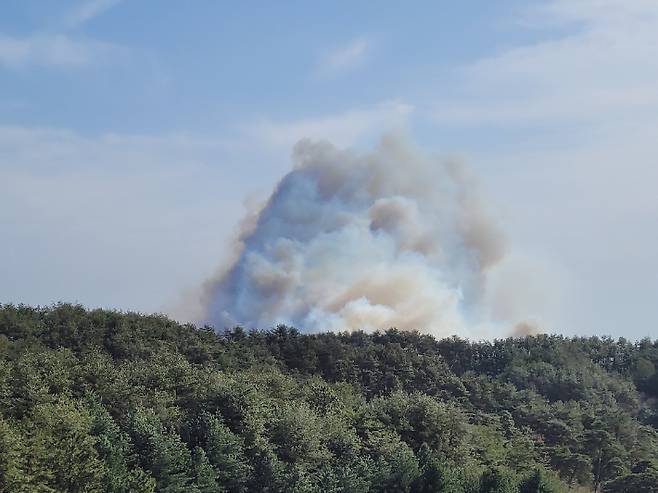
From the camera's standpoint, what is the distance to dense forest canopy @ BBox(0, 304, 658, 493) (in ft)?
157

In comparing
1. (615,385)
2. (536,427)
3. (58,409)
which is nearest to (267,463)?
(58,409)

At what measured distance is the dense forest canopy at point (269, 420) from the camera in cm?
4778

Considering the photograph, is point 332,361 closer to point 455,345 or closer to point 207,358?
point 207,358

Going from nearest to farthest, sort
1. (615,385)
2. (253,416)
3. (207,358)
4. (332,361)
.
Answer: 1. (253,416)
2. (207,358)
3. (332,361)
4. (615,385)

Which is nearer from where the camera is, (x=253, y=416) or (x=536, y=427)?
(x=253, y=416)

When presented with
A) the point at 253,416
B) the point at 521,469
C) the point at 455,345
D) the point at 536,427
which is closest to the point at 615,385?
the point at 455,345

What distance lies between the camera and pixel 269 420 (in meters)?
57.1

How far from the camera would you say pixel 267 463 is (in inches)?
2114

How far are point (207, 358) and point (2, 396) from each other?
106 feet

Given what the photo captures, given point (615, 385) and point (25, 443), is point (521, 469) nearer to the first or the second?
point (25, 443)

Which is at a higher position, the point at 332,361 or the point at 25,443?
the point at 332,361

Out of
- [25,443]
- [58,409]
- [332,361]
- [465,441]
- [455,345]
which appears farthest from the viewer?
[455,345]

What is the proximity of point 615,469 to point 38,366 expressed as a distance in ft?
140

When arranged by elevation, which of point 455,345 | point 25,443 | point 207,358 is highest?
point 455,345
